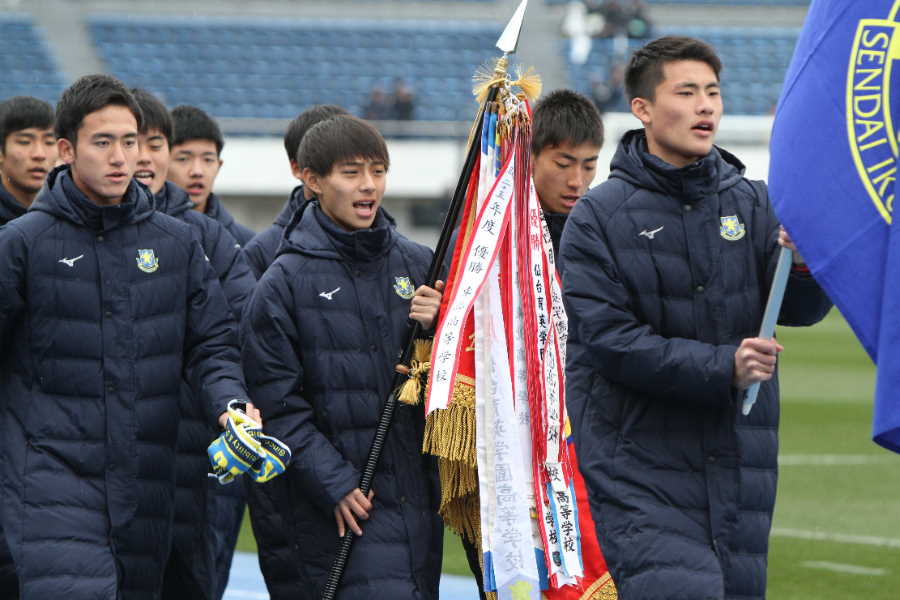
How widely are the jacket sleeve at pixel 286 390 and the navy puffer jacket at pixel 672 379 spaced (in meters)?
0.78

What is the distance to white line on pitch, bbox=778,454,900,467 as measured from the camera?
1168cm

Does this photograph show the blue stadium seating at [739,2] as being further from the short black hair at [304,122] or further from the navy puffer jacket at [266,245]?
the navy puffer jacket at [266,245]

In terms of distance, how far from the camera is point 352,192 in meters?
5.06

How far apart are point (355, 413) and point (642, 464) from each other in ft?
3.12

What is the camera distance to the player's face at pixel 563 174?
218 inches

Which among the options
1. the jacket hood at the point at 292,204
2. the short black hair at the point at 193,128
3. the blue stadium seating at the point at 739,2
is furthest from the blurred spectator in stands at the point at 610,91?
the jacket hood at the point at 292,204

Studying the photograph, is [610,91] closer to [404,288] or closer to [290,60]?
[290,60]

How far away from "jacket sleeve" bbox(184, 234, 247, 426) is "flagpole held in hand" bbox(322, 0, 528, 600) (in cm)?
45

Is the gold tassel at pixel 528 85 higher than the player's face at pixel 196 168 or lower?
higher

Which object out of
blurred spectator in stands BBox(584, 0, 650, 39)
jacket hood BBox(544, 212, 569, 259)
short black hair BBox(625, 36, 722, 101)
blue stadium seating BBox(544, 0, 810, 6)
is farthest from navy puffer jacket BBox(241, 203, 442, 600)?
blue stadium seating BBox(544, 0, 810, 6)

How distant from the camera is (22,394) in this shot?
471 cm

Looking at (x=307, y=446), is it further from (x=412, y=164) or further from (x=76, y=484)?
(x=412, y=164)

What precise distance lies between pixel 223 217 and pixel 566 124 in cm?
219

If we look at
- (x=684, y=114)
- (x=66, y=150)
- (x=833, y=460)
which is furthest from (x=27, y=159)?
(x=833, y=460)
